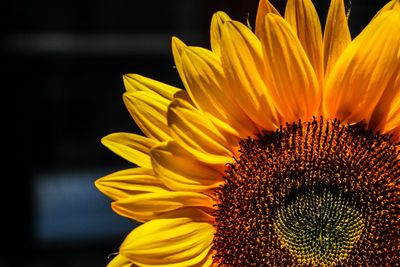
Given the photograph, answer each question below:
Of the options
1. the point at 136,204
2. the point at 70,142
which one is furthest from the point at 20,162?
the point at 136,204

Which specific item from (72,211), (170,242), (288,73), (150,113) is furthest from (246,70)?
(72,211)

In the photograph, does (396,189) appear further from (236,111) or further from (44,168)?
(44,168)

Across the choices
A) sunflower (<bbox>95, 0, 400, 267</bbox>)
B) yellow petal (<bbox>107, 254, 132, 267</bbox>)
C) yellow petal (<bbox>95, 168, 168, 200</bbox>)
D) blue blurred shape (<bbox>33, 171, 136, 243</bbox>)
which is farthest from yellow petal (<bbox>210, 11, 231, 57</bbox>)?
blue blurred shape (<bbox>33, 171, 136, 243</bbox>)

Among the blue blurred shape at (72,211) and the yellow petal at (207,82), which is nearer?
the yellow petal at (207,82)

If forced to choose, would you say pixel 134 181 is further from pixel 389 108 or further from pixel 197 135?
pixel 389 108

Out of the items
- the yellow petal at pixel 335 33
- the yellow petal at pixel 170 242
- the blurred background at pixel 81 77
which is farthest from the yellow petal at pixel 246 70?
the blurred background at pixel 81 77

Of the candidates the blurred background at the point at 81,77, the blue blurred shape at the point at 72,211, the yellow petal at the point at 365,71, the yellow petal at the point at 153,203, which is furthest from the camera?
the blurred background at the point at 81,77

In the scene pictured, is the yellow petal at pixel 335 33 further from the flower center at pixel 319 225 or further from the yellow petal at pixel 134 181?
the yellow petal at pixel 134 181
